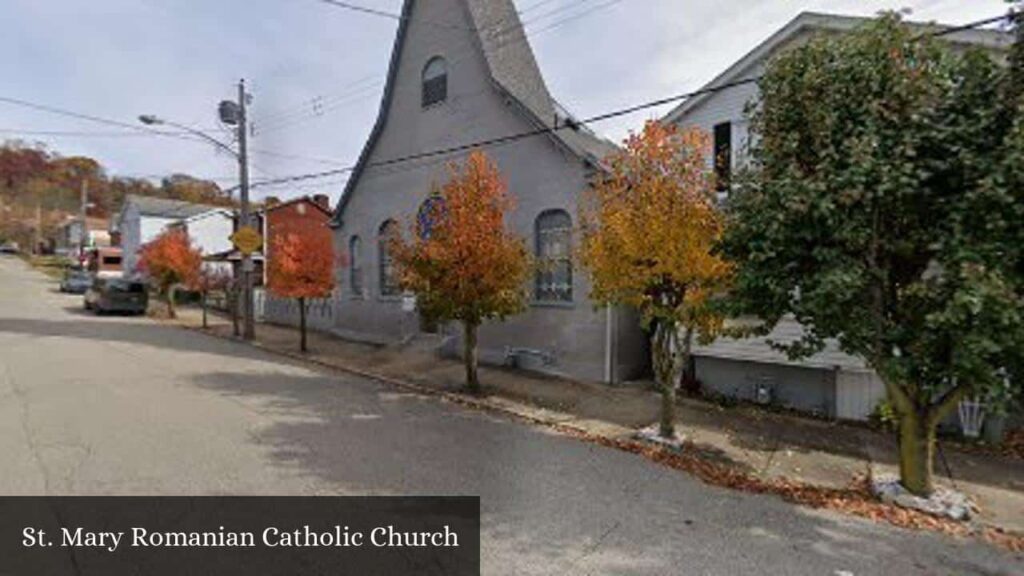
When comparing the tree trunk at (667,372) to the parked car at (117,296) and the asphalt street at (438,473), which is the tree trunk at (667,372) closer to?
the asphalt street at (438,473)

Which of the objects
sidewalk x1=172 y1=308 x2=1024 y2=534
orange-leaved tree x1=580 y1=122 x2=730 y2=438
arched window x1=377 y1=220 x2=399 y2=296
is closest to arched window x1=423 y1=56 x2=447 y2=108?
arched window x1=377 y1=220 x2=399 y2=296

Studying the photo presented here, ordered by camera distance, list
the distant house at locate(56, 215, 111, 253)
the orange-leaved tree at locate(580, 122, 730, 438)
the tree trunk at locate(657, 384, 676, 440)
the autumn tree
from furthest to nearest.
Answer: the distant house at locate(56, 215, 111, 253)
the tree trunk at locate(657, 384, 676, 440)
the orange-leaved tree at locate(580, 122, 730, 438)
the autumn tree

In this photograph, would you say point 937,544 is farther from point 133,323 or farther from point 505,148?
point 133,323

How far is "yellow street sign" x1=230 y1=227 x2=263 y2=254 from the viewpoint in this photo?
20.1 metres

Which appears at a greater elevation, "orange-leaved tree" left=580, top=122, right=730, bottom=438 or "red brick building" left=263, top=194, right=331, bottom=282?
"red brick building" left=263, top=194, right=331, bottom=282

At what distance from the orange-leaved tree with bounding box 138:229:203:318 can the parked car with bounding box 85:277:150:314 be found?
122cm

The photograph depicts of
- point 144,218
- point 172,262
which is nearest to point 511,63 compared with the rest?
point 172,262

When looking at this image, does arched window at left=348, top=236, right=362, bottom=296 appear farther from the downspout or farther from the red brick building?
the red brick building

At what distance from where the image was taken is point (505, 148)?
1554cm

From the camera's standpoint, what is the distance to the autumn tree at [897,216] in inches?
220

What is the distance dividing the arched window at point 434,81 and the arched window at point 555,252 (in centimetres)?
541

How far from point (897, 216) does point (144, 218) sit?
54629 millimetres

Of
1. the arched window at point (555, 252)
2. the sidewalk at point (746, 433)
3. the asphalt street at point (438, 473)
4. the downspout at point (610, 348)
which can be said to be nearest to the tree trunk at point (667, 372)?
the sidewalk at point (746, 433)

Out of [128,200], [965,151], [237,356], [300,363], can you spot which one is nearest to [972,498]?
[965,151]
